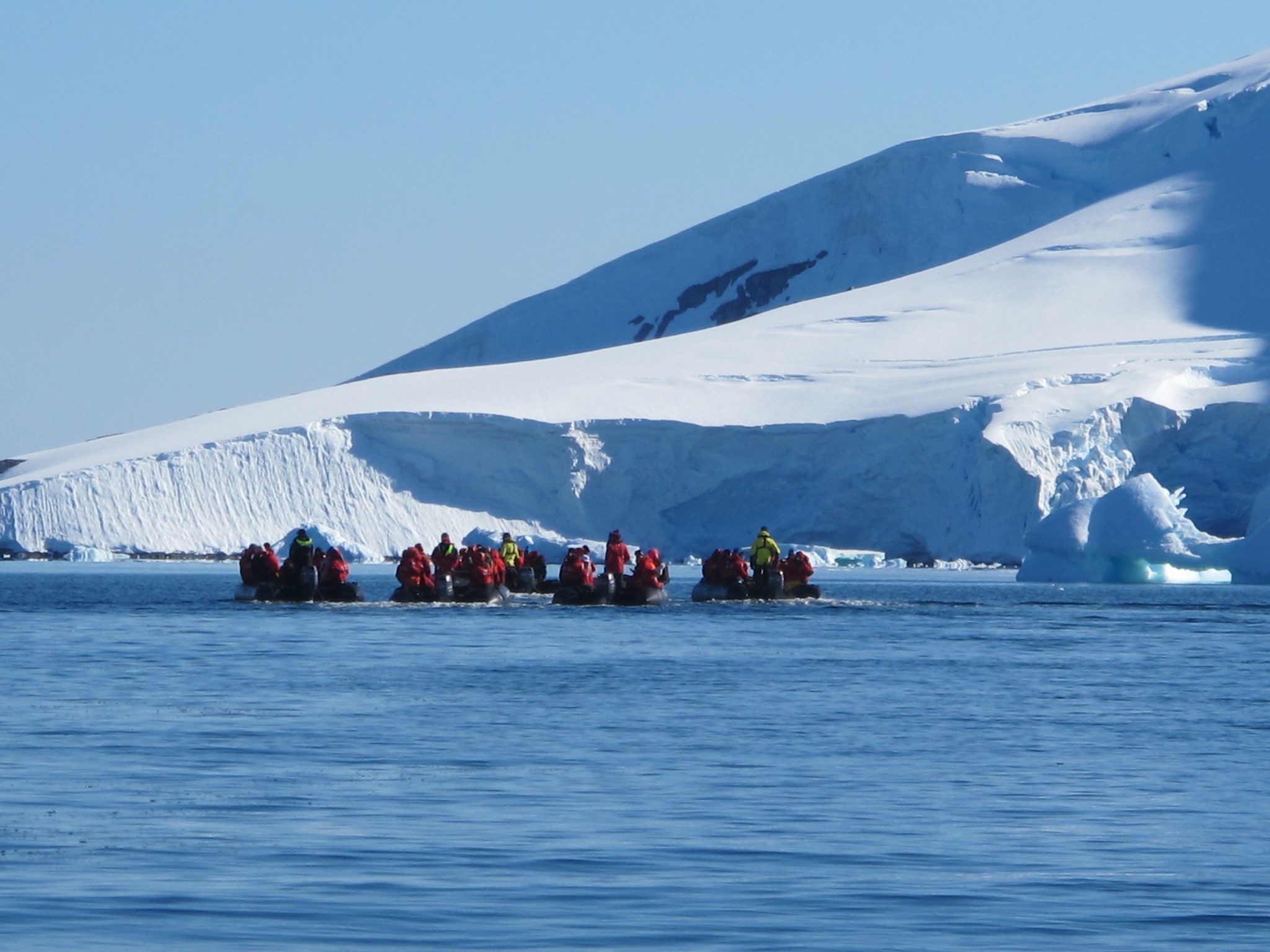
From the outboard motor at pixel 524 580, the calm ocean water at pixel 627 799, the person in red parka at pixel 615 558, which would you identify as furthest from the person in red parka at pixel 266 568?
A: the calm ocean water at pixel 627 799

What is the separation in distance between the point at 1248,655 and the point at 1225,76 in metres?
78.0

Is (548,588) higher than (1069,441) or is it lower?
lower

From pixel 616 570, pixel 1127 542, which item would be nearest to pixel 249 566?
pixel 616 570

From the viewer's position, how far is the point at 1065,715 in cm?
1688

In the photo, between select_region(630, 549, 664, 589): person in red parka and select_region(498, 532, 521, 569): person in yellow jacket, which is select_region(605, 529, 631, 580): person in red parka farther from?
A: select_region(498, 532, 521, 569): person in yellow jacket

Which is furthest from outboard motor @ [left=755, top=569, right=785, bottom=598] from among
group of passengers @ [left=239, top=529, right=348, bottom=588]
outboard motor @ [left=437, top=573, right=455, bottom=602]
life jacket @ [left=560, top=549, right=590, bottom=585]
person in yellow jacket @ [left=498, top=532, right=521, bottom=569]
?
group of passengers @ [left=239, top=529, right=348, bottom=588]

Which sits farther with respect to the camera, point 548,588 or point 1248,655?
point 548,588

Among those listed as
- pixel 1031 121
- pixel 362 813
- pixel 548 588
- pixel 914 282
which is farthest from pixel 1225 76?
pixel 362 813

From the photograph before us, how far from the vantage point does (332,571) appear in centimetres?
3509

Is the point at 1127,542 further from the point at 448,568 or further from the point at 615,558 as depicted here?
the point at 448,568

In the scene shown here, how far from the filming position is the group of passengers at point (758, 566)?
3728cm

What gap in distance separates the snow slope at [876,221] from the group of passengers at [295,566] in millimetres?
61933

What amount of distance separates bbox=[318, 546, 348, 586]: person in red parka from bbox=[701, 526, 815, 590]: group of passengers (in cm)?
629

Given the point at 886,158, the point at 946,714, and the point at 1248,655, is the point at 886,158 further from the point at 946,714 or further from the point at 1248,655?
the point at 946,714
